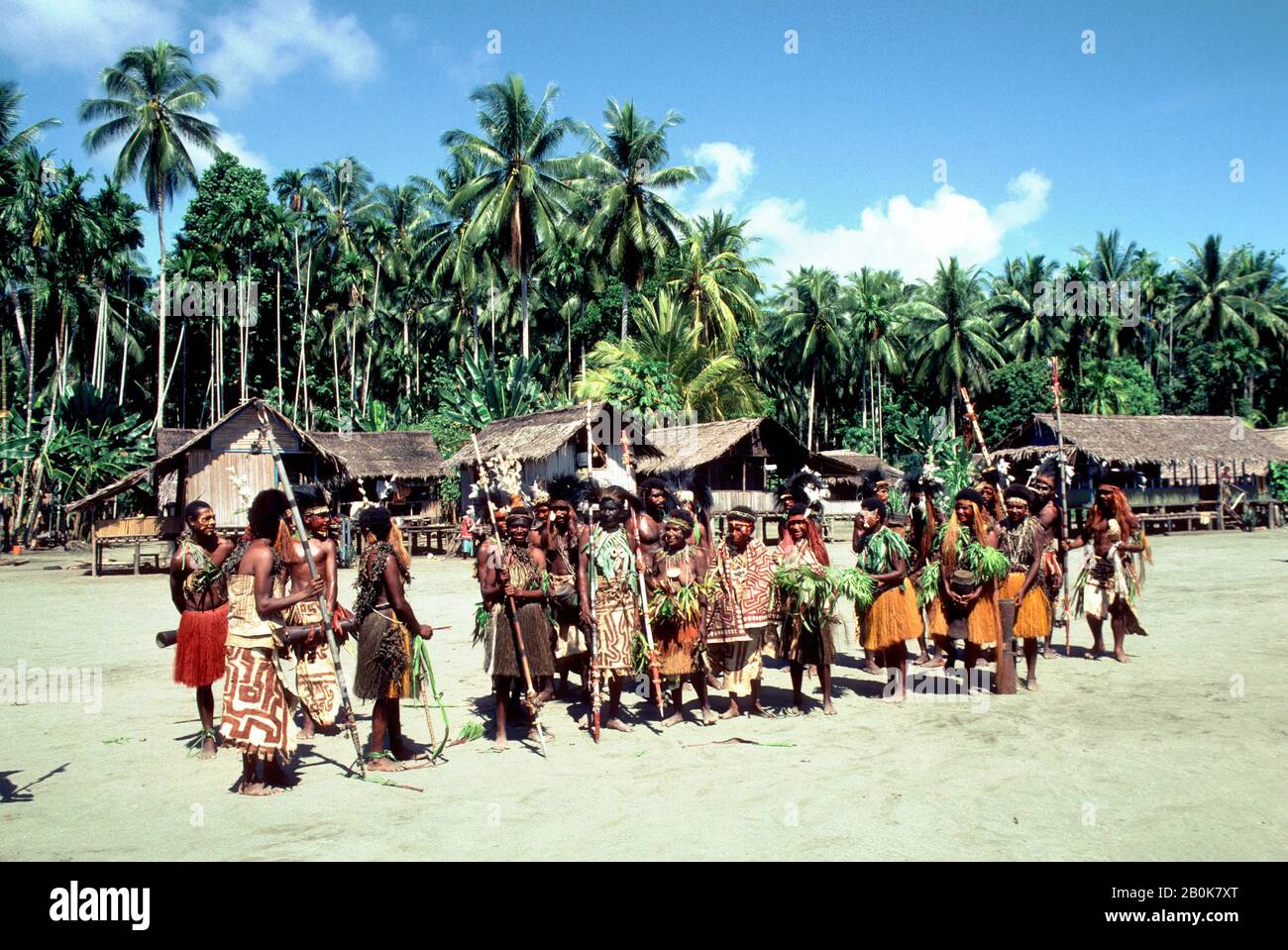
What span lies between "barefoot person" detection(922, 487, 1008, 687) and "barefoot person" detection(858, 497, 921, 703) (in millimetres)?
322

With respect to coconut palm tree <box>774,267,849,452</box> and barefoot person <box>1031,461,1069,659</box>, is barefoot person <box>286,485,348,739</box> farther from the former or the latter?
coconut palm tree <box>774,267,849,452</box>

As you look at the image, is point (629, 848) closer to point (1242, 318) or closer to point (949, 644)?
point (949, 644)

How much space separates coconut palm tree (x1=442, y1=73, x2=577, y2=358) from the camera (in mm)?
37000

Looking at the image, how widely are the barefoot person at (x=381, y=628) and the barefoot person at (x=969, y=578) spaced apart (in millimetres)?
4496

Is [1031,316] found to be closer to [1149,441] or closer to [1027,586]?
[1149,441]

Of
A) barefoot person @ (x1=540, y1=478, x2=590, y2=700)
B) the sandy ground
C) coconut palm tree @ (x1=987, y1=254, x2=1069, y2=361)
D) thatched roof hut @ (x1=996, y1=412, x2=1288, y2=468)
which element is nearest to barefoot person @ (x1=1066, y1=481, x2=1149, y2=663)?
the sandy ground

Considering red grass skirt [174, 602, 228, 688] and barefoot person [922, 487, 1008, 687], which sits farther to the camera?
barefoot person [922, 487, 1008, 687]

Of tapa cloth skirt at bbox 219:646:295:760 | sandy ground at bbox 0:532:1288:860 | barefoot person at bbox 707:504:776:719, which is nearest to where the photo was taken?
sandy ground at bbox 0:532:1288:860

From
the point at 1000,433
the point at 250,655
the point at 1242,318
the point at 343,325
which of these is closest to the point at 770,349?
the point at 1000,433

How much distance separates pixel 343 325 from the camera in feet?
174

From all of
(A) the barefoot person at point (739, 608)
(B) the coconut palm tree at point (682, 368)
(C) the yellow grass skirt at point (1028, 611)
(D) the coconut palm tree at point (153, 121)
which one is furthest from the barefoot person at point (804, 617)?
(D) the coconut palm tree at point (153, 121)

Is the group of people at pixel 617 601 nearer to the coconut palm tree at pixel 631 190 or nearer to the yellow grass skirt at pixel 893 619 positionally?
the yellow grass skirt at pixel 893 619

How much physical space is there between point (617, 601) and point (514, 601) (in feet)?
2.62

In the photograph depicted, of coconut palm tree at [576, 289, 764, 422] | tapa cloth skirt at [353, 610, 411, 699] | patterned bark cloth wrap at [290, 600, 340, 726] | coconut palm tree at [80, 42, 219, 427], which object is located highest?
coconut palm tree at [80, 42, 219, 427]
